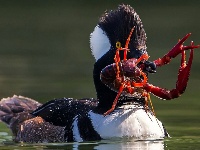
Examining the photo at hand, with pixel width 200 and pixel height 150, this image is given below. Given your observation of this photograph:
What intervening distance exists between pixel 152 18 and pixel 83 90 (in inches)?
488

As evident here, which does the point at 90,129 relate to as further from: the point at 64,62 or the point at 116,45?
the point at 64,62

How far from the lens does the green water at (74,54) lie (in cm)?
1784

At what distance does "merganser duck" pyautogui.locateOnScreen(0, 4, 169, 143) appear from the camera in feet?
51.8

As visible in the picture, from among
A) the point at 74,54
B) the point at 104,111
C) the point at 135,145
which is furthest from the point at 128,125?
the point at 74,54

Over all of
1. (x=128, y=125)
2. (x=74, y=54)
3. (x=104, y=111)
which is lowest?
(x=128, y=125)

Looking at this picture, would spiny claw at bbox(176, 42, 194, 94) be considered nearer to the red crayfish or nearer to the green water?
the red crayfish

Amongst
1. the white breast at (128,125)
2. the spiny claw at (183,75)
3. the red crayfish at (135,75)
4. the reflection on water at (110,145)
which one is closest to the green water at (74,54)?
the reflection on water at (110,145)

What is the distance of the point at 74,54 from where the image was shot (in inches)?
1055

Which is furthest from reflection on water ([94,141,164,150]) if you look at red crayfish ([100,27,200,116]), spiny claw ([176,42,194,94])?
spiny claw ([176,42,194,94])

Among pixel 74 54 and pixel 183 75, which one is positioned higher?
pixel 74 54

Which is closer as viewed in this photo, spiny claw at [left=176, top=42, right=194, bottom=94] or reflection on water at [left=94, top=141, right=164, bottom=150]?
spiny claw at [left=176, top=42, right=194, bottom=94]

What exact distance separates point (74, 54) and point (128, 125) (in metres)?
11.1

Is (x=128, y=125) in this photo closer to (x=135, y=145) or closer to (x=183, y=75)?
(x=135, y=145)

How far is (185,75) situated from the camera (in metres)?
15.1
